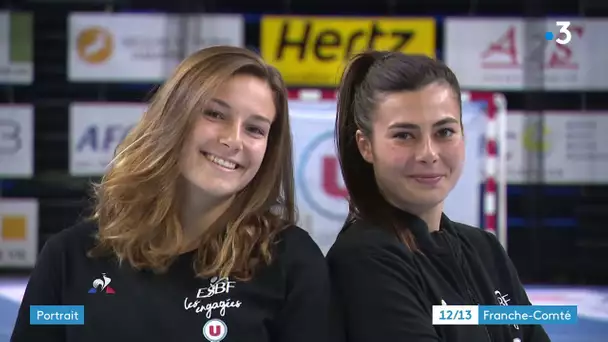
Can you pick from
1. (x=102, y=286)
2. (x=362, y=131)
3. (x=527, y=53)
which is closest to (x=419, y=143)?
(x=362, y=131)

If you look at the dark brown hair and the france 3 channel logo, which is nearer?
the dark brown hair

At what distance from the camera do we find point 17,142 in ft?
7.40

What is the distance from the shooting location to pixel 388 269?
3.26 ft

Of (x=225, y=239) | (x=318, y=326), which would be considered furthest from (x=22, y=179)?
(x=318, y=326)

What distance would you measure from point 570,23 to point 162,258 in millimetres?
965

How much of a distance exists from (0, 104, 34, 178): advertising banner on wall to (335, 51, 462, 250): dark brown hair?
4.31 ft

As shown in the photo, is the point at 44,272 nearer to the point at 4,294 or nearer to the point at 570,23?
the point at 4,294

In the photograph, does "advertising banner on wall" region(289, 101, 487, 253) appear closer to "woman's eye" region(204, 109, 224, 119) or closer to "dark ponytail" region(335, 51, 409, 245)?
"dark ponytail" region(335, 51, 409, 245)

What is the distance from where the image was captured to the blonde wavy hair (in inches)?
39.3

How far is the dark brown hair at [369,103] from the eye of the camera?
1043 millimetres

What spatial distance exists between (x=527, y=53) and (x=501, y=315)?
88 cm

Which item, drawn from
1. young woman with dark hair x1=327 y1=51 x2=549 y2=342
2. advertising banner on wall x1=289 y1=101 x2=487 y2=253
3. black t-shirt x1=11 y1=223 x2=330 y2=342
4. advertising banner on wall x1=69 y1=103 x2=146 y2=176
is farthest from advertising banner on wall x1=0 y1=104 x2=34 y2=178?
young woman with dark hair x1=327 y1=51 x2=549 y2=342

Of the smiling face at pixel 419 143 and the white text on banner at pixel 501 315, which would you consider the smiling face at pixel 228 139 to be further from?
the white text on banner at pixel 501 315

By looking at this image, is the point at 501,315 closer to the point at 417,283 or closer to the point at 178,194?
the point at 417,283
